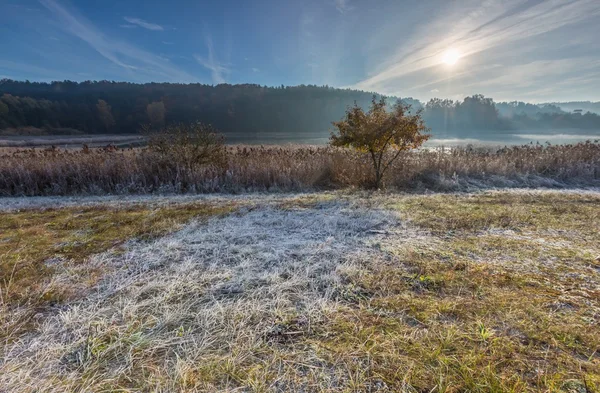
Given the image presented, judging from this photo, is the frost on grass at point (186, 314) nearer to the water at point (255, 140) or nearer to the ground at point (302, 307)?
the ground at point (302, 307)

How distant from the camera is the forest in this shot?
236 ft

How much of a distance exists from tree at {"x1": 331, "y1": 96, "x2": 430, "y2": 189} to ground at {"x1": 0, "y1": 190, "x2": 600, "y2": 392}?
3739 millimetres

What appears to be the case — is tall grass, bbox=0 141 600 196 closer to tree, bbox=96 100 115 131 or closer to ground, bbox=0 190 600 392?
ground, bbox=0 190 600 392

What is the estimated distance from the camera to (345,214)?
15.7ft

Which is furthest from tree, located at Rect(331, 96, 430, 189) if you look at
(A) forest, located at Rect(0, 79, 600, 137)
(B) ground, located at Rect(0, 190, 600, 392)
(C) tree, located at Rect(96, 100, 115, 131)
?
(C) tree, located at Rect(96, 100, 115, 131)

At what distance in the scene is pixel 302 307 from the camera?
2.13m

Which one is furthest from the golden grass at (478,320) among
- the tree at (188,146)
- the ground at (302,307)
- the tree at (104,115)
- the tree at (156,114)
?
the tree at (104,115)

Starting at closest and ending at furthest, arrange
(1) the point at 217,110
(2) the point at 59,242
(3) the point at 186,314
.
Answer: (3) the point at 186,314
(2) the point at 59,242
(1) the point at 217,110

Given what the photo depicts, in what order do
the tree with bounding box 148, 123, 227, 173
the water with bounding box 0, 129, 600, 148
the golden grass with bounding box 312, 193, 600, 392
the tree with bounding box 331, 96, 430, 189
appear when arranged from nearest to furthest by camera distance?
the golden grass with bounding box 312, 193, 600, 392
the tree with bounding box 331, 96, 430, 189
the tree with bounding box 148, 123, 227, 173
the water with bounding box 0, 129, 600, 148

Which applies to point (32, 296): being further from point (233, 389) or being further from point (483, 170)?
point (483, 170)

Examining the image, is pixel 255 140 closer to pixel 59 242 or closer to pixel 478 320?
pixel 59 242

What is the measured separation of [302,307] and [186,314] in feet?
2.97

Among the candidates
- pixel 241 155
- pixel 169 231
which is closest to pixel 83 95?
pixel 241 155

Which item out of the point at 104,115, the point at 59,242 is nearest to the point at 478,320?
the point at 59,242
